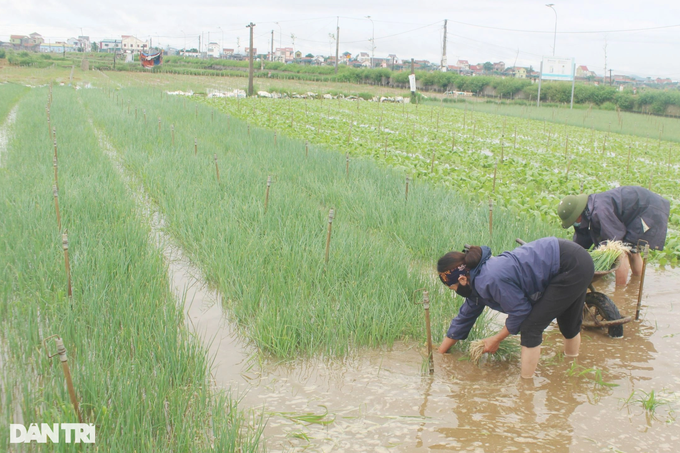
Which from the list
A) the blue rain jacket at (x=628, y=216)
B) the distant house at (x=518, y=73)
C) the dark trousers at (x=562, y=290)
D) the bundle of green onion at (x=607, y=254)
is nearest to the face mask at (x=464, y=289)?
the dark trousers at (x=562, y=290)

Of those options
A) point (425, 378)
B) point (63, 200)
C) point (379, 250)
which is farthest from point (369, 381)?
point (63, 200)

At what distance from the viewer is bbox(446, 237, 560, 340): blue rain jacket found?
2.88 m

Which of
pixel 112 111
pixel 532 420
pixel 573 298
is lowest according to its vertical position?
pixel 532 420

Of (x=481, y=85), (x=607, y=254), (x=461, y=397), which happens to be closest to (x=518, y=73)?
(x=481, y=85)

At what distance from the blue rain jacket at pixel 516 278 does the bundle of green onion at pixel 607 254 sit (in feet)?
3.48

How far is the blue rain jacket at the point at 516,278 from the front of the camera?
9.44 ft

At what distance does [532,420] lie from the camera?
2701 mm

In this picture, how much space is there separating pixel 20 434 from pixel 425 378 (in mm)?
1987

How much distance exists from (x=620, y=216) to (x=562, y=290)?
1.69 meters

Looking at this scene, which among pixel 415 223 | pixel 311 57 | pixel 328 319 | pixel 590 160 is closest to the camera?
pixel 328 319

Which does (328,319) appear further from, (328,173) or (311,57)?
(311,57)

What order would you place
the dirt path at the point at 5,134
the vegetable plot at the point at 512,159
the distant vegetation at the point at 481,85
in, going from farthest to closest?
the distant vegetation at the point at 481,85 → the dirt path at the point at 5,134 → the vegetable plot at the point at 512,159

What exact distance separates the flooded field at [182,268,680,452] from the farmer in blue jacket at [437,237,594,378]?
0.32 metres

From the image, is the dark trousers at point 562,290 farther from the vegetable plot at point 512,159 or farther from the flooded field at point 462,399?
the vegetable plot at point 512,159
